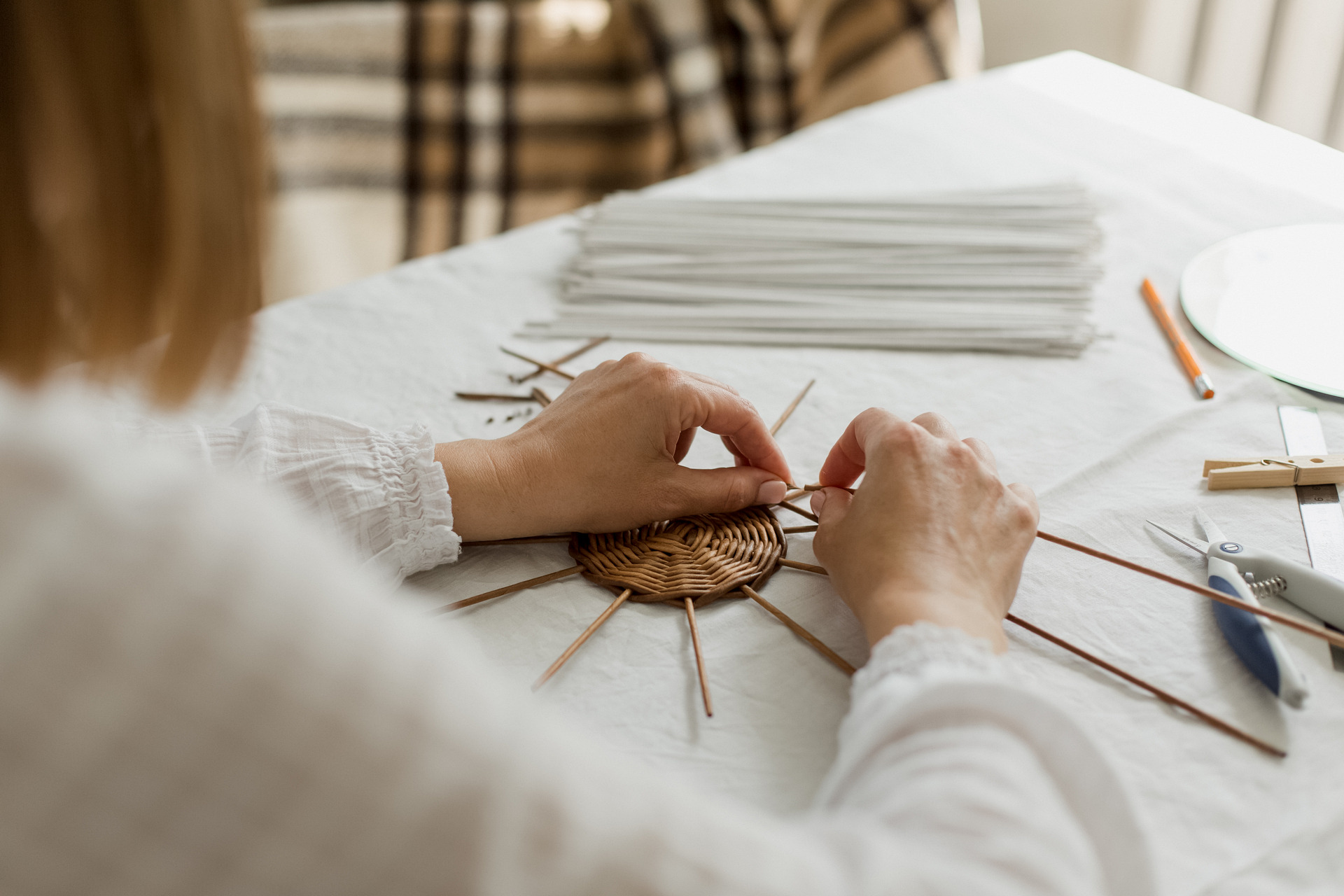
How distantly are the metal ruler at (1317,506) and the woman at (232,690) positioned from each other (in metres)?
0.36

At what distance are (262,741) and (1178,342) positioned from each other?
1.02m

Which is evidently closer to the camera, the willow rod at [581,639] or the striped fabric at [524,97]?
the willow rod at [581,639]

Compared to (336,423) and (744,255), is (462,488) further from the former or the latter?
(744,255)

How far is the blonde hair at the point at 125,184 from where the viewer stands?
47cm

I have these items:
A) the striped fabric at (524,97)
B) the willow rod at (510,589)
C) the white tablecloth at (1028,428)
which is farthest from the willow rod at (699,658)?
the striped fabric at (524,97)

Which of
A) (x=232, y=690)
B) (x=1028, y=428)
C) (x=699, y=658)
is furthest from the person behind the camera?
(x=1028, y=428)

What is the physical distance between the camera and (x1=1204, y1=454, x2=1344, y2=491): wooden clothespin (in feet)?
2.94

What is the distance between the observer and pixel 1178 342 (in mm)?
1091

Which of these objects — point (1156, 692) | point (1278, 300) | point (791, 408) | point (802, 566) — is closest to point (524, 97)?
point (791, 408)

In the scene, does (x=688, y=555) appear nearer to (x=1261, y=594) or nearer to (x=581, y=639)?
(x=581, y=639)

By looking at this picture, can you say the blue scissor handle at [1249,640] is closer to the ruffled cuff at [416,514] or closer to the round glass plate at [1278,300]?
the round glass plate at [1278,300]

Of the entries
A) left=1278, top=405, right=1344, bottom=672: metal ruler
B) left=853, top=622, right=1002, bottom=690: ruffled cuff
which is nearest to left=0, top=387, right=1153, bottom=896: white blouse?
left=853, top=622, right=1002, bottom=690: ruffled cuff

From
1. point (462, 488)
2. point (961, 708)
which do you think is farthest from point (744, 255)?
point (961, 708)

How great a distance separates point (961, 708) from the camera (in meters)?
0.60
